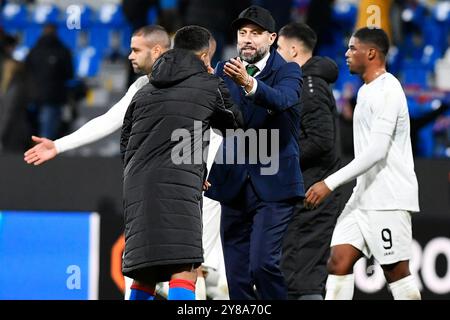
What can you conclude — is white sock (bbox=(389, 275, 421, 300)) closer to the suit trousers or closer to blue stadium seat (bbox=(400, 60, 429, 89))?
the suit trousers

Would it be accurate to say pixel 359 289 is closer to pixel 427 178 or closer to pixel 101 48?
pixel 427 178

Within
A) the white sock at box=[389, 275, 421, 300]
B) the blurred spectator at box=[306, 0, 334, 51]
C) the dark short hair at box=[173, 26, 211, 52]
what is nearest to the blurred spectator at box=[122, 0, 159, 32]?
the blurred spectator at box=[306, 0, 334, 51]

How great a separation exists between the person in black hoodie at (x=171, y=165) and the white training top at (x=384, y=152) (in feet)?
3.84

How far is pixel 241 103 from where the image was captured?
740 cm

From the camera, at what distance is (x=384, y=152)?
7398 mm

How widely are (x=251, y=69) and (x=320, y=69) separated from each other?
126 cm

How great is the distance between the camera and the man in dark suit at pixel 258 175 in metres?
7.22

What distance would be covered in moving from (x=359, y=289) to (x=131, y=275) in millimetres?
3942

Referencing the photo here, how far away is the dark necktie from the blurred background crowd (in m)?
3.94

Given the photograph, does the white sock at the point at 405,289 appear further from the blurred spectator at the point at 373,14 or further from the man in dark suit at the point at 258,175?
the blurred spectator at the point at 373,14

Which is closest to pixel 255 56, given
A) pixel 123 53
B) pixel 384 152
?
pixel 384 152

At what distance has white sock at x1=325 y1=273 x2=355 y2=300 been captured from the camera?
25.4ft
